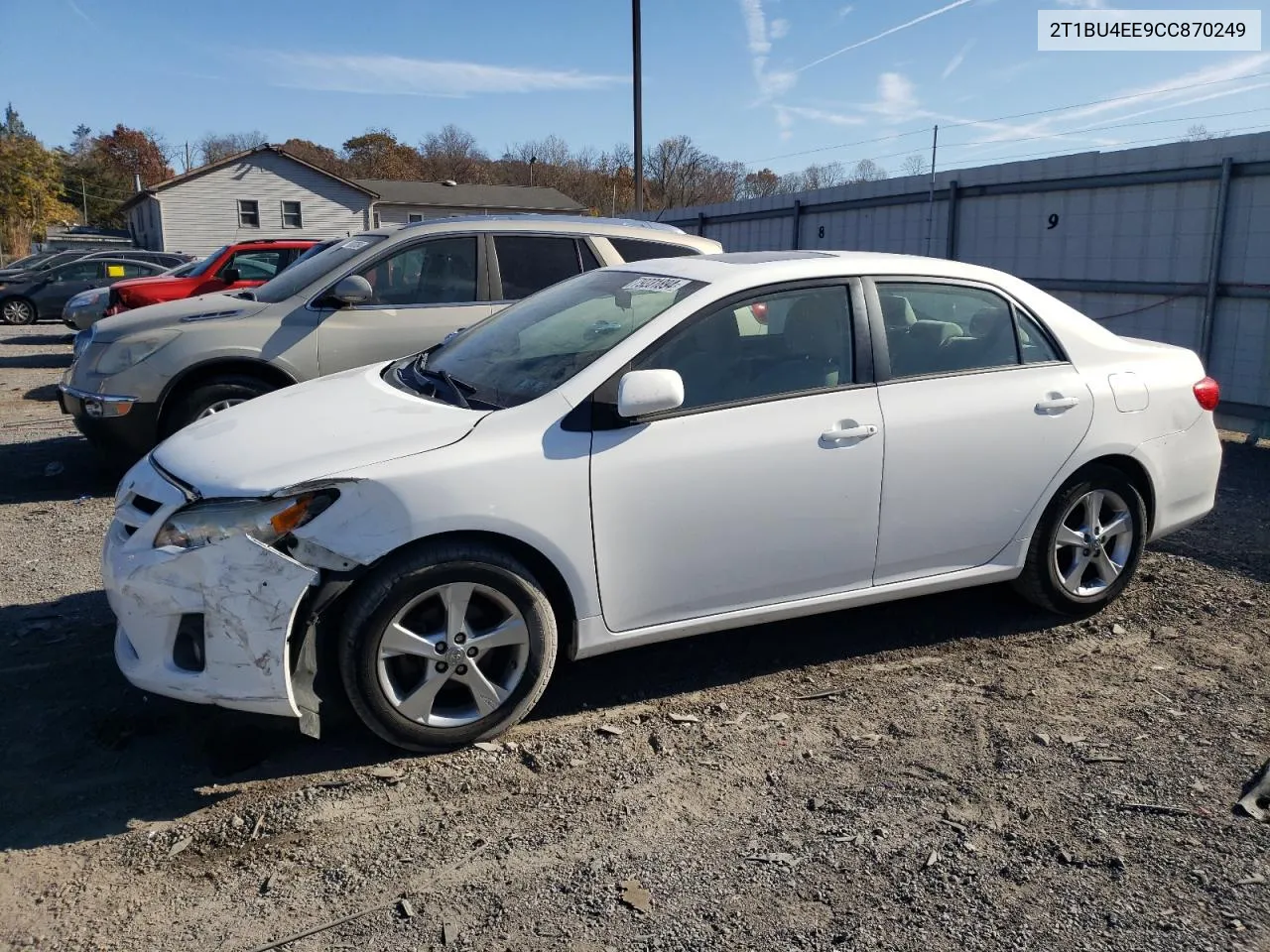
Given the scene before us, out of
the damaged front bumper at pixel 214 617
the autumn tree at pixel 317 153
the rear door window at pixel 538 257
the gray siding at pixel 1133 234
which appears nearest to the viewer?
the damaged front bumper at pixel 214 617

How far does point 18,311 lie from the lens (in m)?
22.8

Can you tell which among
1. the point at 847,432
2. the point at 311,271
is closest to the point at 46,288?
the point at 311,271

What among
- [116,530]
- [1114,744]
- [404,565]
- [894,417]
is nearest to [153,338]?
[116,530]

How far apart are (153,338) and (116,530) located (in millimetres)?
3811

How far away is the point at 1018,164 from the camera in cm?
1215

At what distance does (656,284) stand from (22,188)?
5571 cm

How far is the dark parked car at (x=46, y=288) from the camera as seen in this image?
2238 centimetres

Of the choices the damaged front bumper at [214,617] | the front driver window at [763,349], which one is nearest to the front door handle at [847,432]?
the front driver window at [763,349]

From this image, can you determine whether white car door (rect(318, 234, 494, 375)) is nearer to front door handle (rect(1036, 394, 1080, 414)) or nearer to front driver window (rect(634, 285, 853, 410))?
front driver window (rect(634, 285, 853, 410))

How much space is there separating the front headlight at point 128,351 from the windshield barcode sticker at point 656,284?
4060mm

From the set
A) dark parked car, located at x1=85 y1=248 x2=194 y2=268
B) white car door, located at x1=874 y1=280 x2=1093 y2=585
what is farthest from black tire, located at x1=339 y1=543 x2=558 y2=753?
dark parked car, located at x1=85 y1=248 x2=194 y2=268

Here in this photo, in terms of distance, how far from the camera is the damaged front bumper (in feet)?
11.0

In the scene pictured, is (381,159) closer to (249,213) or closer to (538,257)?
(249,213)

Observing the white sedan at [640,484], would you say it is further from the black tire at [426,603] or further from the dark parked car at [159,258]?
the dark parked car at [159,258]
